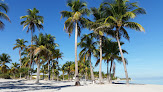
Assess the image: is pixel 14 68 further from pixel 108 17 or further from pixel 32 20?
pixel 108 17

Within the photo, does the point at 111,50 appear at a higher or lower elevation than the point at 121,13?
lower

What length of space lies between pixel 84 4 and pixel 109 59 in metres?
12.5

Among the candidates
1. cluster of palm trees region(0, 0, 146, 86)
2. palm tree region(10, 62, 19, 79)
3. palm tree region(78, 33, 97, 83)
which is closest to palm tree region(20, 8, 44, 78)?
cluster of palm trees region(0, 0, 146, 86)

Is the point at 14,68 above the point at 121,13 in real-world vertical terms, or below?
below

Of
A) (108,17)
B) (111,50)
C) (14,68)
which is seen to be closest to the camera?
(108,17)

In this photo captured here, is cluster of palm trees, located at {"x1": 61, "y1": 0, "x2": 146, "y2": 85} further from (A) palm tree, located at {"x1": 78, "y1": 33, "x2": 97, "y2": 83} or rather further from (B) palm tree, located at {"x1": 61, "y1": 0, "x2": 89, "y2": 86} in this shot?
(A) palm tree, located at {"x1": 78, "y1": 33, "x2": 97, "y2": 83}

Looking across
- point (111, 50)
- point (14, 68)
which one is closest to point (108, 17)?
point (111, 50)

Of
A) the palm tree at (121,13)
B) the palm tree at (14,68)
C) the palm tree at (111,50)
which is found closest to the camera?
the palm tree at (121,13)

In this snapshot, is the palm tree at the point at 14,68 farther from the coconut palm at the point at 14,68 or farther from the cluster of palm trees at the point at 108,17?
the cluster of palm trees at the point at 108,17

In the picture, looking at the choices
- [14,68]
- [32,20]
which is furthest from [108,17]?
[14,68]

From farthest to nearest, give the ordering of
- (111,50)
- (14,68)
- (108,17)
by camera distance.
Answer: (14,68) → (111,50) → (108,17)

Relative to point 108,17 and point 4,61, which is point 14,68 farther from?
point 108,17

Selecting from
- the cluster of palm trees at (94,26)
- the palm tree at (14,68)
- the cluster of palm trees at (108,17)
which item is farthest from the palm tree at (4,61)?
the cluster of palm trees at (108,17)

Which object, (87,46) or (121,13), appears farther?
(87,46)
